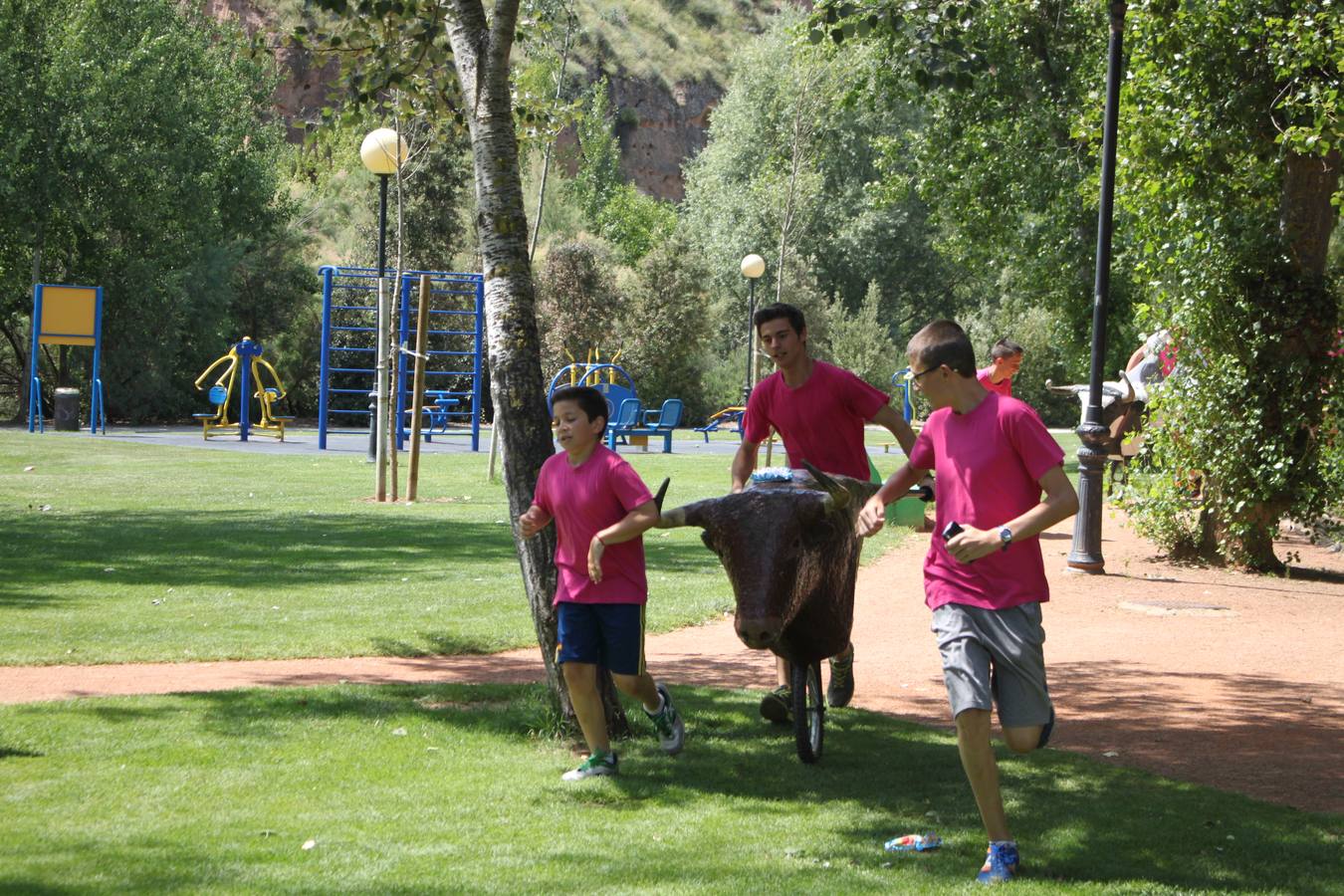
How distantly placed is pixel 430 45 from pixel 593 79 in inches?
3667

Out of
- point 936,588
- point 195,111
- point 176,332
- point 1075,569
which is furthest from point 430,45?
point 195,111

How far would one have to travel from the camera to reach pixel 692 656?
31.0 ft

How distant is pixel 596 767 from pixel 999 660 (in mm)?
1935

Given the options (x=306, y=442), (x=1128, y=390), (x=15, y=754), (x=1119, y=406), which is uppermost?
(x=1128, y=390)

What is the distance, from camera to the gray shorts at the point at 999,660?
474 centimetres

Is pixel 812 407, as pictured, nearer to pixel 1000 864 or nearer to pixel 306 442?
pixel 1000 864

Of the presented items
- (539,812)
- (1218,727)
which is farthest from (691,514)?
(1218,727)

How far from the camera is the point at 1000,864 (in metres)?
4.67

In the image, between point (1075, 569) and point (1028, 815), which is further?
point (1075, 569)

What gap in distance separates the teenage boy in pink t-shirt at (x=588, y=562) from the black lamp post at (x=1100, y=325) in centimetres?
826

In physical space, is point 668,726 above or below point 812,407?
below

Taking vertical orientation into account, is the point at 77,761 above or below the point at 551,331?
below

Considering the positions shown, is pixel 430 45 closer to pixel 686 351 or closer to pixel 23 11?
pixel 23 11

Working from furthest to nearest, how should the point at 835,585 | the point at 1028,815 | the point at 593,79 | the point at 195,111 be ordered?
the point at 593,79, the point at 195,111, the point at 835,585, the point at 1028,815
